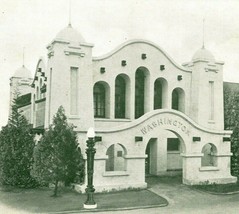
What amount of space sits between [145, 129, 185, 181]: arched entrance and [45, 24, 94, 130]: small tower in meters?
5.41

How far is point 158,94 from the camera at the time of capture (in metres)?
25.2

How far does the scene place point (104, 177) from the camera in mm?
18719

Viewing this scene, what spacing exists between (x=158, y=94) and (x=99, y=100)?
4.35m

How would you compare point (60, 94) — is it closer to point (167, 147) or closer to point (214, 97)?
point (167, 147)

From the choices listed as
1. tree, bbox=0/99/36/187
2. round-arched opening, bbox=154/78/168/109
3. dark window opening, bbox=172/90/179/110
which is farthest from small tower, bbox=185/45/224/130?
tree, bbox=0/99/36/187

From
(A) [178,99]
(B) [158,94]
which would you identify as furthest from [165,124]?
(A) [178,99]

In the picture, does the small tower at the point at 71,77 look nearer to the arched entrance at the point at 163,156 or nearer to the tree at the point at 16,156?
the tree at the point at 16,156

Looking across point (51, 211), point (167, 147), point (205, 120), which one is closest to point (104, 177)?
point (51, 211)

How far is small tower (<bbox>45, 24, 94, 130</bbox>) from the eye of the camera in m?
20.7

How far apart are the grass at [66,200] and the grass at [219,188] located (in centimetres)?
336

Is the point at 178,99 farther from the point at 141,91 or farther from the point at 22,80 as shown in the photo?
the point at 22,80

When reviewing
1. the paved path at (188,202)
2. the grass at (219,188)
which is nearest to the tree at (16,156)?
the paved path at (188,202)

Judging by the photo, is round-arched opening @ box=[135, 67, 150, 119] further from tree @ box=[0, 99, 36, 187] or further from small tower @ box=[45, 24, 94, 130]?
tree @ box=[0, 99, 36, 187]

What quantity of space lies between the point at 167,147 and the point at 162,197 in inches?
307
